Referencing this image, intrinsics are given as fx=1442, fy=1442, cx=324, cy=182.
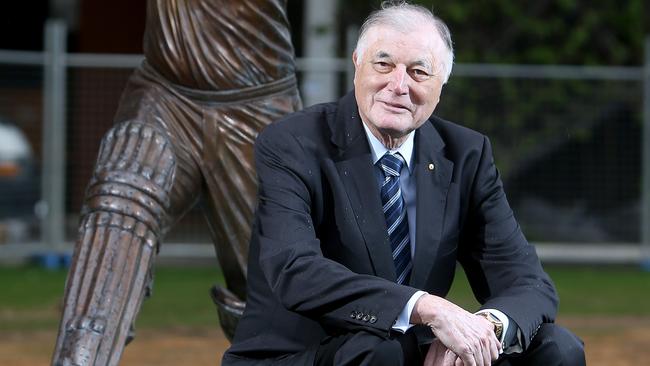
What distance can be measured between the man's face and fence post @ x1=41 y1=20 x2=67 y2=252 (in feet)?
26.3

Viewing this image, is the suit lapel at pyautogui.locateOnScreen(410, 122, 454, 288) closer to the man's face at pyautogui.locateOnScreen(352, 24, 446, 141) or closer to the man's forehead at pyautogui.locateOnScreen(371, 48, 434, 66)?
the man's face at pyautogui.locateOnScreen(352, 24, 446, 141)

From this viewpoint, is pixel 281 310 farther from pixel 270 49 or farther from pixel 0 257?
pixel 0 257

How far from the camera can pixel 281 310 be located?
13.4 ft

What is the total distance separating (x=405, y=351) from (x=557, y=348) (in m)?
0.42

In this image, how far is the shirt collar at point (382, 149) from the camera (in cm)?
413

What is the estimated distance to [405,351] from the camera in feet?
12.7

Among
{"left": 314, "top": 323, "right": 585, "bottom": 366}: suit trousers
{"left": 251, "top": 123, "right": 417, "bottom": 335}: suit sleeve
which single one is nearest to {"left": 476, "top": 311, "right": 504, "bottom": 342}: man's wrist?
{"left": 314, "top": 323, "right": 585, "bottom": 366}: suit trousers

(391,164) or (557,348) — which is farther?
(391,164)

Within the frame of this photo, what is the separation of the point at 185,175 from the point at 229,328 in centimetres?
65

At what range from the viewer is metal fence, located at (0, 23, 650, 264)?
465 inches

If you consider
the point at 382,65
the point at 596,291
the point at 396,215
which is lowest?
the point at 596,291

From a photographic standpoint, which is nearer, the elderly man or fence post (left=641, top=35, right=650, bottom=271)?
the elderly man

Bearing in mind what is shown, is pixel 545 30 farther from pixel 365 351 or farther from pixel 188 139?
pixel 365 351

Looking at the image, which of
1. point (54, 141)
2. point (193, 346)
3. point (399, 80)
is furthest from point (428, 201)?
point (54, 141)
